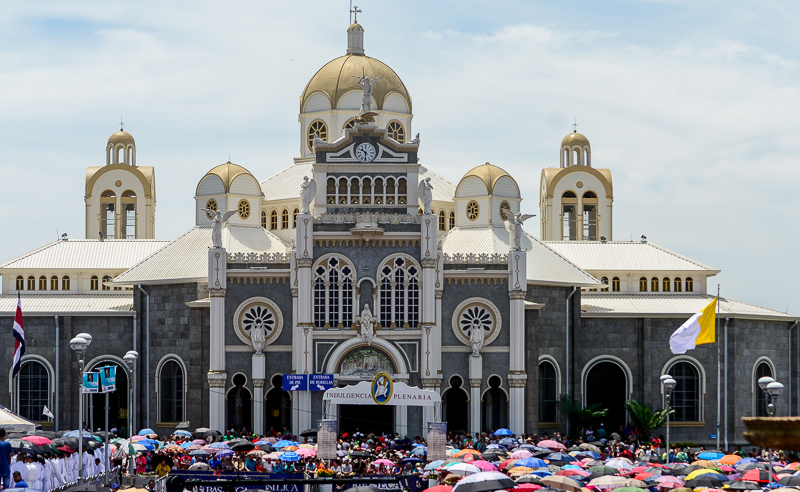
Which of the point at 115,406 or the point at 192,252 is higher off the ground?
the point at 192,252

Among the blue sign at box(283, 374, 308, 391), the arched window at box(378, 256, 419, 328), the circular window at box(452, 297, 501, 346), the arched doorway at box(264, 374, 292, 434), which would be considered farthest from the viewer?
the circular window at box(452, 297, 501, 346)

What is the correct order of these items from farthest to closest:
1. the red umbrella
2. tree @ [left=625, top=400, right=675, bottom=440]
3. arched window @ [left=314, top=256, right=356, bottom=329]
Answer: tree @ [left=625, top=400, right=675, bottom=440] → arched window @ [left=314, top=256, right=356, bottom=329] → the red umbrella

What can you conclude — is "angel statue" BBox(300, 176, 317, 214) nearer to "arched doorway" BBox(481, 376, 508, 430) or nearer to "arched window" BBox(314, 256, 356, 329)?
"arched window" BBox(314, 256, 356, 329)

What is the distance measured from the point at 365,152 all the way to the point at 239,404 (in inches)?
617

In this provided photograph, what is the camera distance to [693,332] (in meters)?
38.8

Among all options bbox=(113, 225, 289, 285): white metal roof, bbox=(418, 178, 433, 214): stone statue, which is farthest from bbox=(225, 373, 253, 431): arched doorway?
bbox=(418, 178, 433, 214): stone statue

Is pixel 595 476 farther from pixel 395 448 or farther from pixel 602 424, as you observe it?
pixel 602 424

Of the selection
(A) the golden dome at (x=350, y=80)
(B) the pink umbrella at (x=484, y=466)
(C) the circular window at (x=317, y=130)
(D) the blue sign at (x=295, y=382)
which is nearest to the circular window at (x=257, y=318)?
(D) the blue sign at (x=295, y=382)

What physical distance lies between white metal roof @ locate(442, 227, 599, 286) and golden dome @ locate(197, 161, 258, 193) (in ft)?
43.9

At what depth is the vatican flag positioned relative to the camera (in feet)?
126

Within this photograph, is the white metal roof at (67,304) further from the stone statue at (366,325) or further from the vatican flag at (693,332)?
the vatican flag at (693,332)

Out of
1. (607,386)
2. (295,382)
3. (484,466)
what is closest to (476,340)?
(295,382)

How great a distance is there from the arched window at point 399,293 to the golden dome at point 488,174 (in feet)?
35.2

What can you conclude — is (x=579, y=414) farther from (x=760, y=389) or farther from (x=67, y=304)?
(x=67, y=304)
